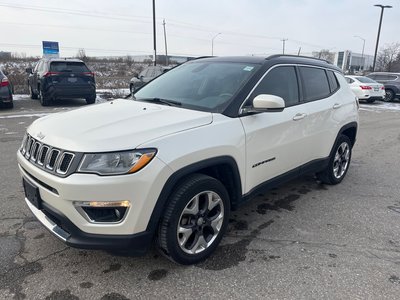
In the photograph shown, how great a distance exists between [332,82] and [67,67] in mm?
10372

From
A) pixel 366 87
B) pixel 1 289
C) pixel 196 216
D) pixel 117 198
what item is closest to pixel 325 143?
pixel 196 216

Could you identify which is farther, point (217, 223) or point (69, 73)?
point (69, 73)

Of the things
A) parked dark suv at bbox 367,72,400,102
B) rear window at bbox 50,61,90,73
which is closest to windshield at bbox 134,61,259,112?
rear window at bbox 50,61,90,73

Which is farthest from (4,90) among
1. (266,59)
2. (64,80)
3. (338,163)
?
(338,163)

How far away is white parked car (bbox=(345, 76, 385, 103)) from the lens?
18031 millimetres

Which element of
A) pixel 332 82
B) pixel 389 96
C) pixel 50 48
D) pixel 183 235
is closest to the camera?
pixel 183 235

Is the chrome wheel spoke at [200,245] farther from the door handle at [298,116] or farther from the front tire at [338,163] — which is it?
the front tire at [338,163]

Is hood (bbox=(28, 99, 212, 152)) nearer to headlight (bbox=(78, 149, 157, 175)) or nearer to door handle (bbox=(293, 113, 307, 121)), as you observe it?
headlight (bbox=(78, 149, 157, 175))

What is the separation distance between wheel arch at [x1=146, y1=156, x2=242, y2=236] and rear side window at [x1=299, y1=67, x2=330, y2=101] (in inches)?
62.8

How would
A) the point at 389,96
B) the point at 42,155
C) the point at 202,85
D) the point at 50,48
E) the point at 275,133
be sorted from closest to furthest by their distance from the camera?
the point at 42,155 < the point at 275,133 < the point at 202,85 < the point at 389,96 < the point at 50,48

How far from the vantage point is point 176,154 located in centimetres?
265

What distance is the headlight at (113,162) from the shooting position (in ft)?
8.08

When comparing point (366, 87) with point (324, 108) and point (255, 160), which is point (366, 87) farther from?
point (255, 160)

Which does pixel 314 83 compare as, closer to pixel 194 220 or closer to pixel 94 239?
pixel 194 220
